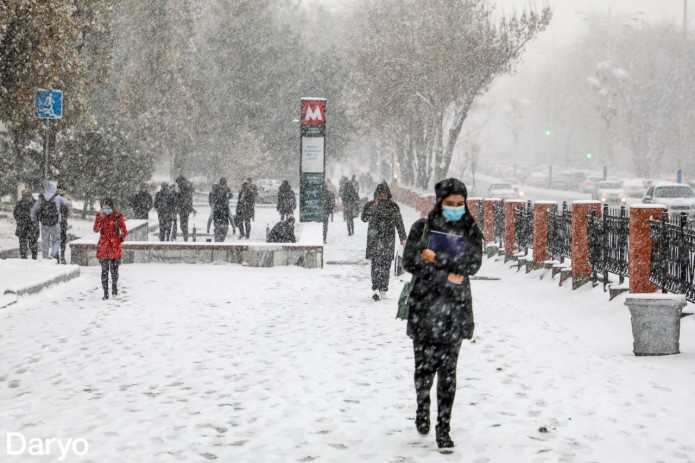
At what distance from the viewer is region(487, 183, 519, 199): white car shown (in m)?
48.8

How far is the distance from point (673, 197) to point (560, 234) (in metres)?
18.4

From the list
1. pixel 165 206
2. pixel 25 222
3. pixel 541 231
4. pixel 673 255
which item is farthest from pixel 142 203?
pixel 673 255

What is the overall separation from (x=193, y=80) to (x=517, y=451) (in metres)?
52.5

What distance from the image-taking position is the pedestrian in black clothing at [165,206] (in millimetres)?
24000

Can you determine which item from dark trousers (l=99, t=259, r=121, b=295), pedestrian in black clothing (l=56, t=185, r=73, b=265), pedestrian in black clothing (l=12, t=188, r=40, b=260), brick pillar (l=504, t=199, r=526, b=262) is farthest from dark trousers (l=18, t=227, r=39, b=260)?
brick pillar (l=504, t=199, r=526, b=262)

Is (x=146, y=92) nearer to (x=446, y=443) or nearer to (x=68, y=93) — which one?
(x=68, y=93)

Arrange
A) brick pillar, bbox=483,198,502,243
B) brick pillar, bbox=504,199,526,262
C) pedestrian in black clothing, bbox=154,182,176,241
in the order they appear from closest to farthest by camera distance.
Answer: brick pillar, bbox=504,199,526,262 < brick pillar, bbox=483,198,502,243 < pedestrian in black clothing, bbox=154,182,176,241

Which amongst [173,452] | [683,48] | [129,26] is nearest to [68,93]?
[173,452]

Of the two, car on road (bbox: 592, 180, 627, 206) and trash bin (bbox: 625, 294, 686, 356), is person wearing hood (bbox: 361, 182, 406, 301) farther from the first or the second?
car on road (bbox: 592, 180, 627, 206)

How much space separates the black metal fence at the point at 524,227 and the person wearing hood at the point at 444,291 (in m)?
12.9

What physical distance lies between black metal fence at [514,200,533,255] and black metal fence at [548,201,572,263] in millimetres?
1489

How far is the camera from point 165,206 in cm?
2409

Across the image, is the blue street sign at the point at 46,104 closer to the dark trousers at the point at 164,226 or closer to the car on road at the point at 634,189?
the dark trousers at the point at 164,226

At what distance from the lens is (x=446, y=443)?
6242mm
